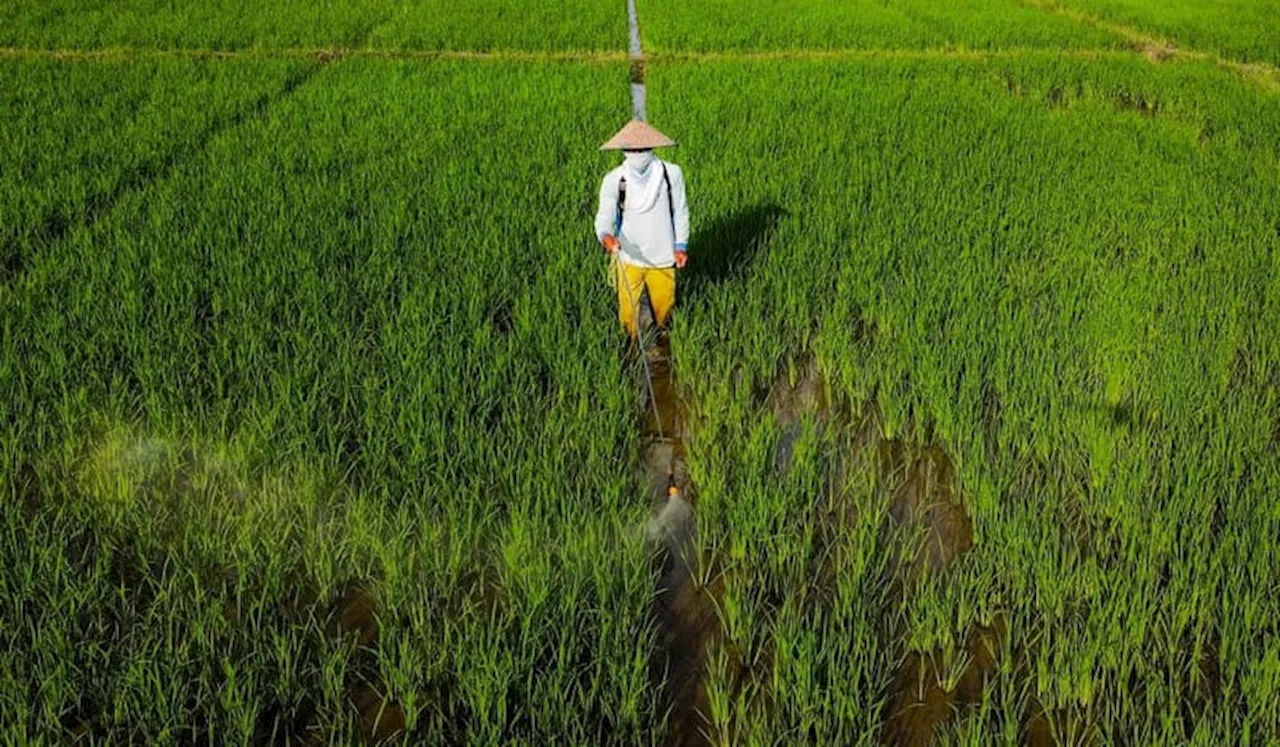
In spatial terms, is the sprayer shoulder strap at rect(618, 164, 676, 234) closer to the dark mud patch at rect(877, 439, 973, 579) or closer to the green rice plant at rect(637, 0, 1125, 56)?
the dark mud patch at rect(877, 439, 973, 579)

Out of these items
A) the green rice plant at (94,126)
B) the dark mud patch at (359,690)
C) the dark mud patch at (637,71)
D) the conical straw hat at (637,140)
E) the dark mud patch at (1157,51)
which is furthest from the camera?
the dark mud patch at (1157,51)

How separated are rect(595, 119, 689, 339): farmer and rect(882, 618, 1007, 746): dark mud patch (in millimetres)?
1853

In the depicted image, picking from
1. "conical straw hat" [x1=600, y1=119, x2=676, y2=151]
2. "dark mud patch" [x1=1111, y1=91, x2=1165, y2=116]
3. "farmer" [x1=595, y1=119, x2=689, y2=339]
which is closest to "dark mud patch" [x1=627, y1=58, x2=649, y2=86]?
"dark mud patch" [x1=1111, y1=91, x2=1165, y2=116]

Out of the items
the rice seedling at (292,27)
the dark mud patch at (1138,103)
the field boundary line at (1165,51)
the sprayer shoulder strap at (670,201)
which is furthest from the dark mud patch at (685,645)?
the field boundary line at (1165,51)

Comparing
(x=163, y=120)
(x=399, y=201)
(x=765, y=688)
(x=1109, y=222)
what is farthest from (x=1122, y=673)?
(x=163, y=120)

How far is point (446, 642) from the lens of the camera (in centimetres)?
189

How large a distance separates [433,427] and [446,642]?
91cm

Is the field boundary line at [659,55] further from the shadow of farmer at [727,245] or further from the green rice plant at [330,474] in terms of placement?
the green rice plant at [330,474]

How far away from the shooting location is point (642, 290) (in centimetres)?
371

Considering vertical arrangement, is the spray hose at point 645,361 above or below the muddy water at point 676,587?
above

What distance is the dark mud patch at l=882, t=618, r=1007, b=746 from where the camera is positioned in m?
1.88

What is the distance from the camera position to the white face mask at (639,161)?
10.5 ft

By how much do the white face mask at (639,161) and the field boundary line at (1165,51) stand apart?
10125 millimetres

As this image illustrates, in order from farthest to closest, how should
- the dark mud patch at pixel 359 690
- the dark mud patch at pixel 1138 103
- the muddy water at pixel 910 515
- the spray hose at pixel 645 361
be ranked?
the dark mud patch at pixel 1138 103 → the spray hose at pixel 645 361 → the muddy water at pixel 910 515 → the dark mud patch at pixel 359 690
